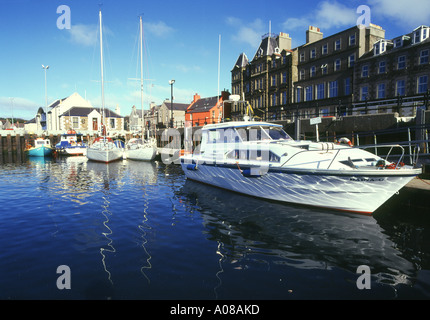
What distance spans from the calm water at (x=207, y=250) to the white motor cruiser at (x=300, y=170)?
0.56 m

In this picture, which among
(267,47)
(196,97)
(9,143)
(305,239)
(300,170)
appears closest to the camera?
(305,239)

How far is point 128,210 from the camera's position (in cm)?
1070

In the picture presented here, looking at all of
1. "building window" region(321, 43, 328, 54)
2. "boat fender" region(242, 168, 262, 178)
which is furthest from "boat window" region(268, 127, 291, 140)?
"building window" region(321, 43, 328, 54)

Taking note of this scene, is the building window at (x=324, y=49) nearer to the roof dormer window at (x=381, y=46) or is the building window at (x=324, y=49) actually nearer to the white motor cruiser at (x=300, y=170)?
the roof dormer window at (x=381, y=46)

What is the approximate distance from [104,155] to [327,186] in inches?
968

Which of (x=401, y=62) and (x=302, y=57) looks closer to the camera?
(x=401, y=62)

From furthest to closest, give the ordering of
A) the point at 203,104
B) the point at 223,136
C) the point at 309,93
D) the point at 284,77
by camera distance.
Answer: the point at 203,104 < the point at 284,77 < the point at 309,93 < the point at 223,136

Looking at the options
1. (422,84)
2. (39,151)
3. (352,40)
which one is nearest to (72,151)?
(39,151)

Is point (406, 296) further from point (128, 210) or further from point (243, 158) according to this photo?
point (128, 210)

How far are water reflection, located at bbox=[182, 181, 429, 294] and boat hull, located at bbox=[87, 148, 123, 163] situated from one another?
20476 mm

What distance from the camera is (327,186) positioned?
30.5 ft

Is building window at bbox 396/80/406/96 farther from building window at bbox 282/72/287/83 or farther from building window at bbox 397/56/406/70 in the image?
building window at bbox 282/72/287/83

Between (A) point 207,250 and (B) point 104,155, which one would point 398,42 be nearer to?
(B) point 104,155
